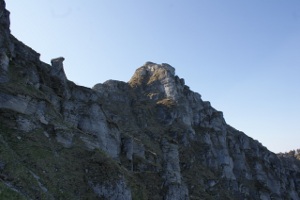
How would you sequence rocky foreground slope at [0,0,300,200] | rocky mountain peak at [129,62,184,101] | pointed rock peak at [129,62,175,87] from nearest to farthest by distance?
1. rocky foreground slope at [0,0,300,200]
2. rocky mountain peak at [129,62,184,101]
3. pointed rock peak at [129,62,175,87]

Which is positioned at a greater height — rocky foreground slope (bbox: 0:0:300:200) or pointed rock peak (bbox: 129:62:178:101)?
pointed rock peak (bbox: 129:62:178:101)

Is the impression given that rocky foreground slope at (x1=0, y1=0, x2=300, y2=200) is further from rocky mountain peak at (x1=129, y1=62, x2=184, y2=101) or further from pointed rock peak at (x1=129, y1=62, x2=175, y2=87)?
pointed rock peak at (x1=129, y1=62, x2=175, y2=87)

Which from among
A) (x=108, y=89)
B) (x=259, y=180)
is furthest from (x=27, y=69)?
(x=259, y=180)

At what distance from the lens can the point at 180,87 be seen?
148m

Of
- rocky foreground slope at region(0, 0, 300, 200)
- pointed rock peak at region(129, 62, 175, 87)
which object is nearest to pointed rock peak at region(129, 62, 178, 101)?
pointed rock peak at region(129, 62, 175, 87)

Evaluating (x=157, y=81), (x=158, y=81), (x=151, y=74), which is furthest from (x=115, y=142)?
(x=151, y=74)

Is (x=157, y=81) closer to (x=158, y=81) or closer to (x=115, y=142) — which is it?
(x=158, y=81)

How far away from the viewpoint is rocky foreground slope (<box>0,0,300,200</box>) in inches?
1951

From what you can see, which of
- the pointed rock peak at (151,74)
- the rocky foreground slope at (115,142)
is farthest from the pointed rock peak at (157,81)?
the rocky foreground slope at (115,142)

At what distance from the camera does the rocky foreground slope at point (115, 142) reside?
163ft

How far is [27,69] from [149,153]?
43.2 metres

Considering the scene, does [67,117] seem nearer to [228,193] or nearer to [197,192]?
[197,192]

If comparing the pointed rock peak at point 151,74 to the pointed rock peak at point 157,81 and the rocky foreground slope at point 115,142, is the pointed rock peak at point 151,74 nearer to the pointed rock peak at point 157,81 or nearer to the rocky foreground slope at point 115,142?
the pointed rock peak at point 157,81

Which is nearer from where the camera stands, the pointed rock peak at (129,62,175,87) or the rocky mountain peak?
the rocky mountain peak
